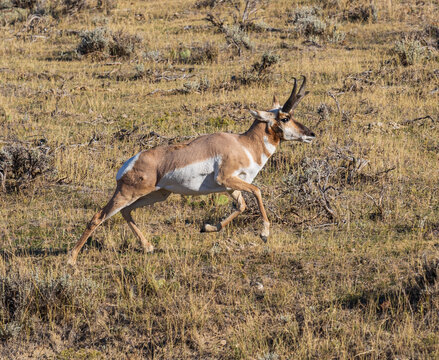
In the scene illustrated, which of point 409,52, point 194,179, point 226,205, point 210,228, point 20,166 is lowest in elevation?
point 226,205

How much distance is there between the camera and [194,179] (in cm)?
730

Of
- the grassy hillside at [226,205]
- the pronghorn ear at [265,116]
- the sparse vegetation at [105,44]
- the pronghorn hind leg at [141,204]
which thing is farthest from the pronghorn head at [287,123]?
the sparse vegetation at [105,44]

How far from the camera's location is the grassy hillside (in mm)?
5895

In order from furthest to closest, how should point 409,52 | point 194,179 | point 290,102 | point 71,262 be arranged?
1. point 409,52
2. point 290,102
3. point 194,179
4. point 71,262

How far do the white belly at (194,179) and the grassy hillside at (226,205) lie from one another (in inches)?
30.6

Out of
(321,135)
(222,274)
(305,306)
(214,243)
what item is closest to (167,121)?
(321,135)

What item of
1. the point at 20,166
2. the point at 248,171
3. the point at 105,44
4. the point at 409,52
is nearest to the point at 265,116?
the point at 248,171

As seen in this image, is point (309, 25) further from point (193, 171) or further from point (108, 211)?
point (108, 211)

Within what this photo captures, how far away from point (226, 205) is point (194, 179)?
186cm

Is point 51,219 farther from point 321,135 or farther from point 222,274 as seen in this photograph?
point 321,135

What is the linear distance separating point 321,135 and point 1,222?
20.0 ft

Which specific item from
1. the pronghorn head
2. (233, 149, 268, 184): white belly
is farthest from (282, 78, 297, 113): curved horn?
(233, 149, 268, 184): white belly

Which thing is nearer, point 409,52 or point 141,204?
point 141,204

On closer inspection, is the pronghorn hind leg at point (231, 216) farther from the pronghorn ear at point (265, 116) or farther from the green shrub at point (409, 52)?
the green shrub at point (409, 52)
